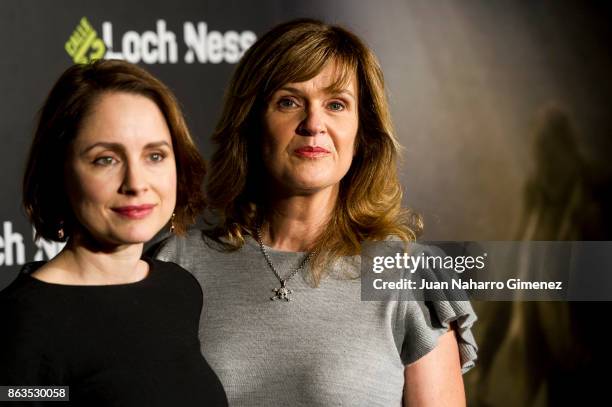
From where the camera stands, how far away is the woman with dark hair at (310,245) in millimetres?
1888

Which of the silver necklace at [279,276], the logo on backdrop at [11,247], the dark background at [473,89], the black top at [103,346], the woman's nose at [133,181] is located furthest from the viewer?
the dark background at [473,89]

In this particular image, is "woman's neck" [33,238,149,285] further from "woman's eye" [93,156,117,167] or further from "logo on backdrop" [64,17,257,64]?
"logo on backdrop" [64,17,257,64]

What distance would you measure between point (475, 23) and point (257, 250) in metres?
1.56

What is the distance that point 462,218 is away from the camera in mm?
3314

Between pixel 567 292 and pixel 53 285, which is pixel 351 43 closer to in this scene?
pixel 53 285

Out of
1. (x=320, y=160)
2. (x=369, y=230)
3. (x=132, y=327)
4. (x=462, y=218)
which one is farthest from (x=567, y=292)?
(x=132, y=327)

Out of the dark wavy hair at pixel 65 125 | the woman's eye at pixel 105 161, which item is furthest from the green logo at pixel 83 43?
the woman's eye at pixel 105 161

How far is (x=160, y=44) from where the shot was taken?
3.15 metres

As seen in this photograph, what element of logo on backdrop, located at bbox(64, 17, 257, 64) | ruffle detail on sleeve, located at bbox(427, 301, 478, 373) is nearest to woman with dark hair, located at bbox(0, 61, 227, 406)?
ruffle detail on sleeve, located at bbox(427, 301, 478, 373)

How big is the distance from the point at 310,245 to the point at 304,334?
25cm

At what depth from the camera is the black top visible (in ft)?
4.78

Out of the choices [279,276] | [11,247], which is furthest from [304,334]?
[11,247]

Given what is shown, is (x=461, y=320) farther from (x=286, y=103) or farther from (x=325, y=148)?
(x=286, y=103)

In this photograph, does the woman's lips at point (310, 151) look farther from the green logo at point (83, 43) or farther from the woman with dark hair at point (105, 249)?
the green logo at point (83, 43)
